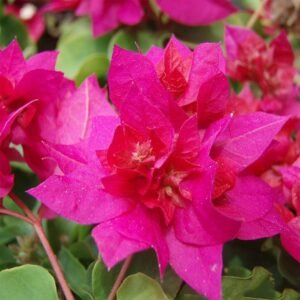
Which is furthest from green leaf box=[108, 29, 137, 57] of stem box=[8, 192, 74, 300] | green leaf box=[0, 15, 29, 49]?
stem box=[8, 192, 74, 300]

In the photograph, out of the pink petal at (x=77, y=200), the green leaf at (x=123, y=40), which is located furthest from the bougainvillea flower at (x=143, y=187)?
the green leaf at (x=123, y=40)

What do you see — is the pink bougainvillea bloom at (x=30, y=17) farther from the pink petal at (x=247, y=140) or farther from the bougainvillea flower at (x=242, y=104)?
the pink petal at (x=247, y=140)

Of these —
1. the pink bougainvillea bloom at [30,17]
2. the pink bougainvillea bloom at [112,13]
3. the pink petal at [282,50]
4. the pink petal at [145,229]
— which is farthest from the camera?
the pink bougainvillea bloom at [30,17]

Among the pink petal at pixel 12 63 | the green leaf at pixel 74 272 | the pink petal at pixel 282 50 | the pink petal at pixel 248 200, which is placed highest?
the pink petal at pixel 12 63

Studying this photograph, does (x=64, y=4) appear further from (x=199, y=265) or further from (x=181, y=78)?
(x=199, y=265)

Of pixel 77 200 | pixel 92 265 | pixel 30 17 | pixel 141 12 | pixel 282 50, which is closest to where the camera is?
pixel 77 200

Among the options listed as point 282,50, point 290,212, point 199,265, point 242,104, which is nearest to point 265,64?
point 282,50
